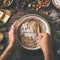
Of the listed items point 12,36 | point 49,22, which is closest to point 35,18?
point 49,22

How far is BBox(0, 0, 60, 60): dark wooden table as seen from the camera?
1.89 m

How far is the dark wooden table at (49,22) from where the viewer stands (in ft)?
6.21

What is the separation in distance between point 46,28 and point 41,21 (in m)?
0.07

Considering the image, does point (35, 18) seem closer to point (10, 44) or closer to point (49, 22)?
point (49, 22)

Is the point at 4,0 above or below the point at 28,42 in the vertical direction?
above

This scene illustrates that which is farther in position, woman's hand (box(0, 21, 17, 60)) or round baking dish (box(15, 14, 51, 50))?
round baking dish (box(15, 14, 51, 50))

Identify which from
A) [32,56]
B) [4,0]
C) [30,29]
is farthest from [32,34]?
[4,0]

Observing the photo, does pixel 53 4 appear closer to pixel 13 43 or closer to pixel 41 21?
pixel 41 21

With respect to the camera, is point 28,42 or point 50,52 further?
point 28,42

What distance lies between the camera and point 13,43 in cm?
182

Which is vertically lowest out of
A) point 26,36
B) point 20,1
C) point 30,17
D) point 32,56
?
point 32,56

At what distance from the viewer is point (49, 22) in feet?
6.34

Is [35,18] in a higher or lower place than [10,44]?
higher

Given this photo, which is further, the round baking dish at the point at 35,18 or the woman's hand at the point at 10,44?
the round baking dish at the point at 35,18
